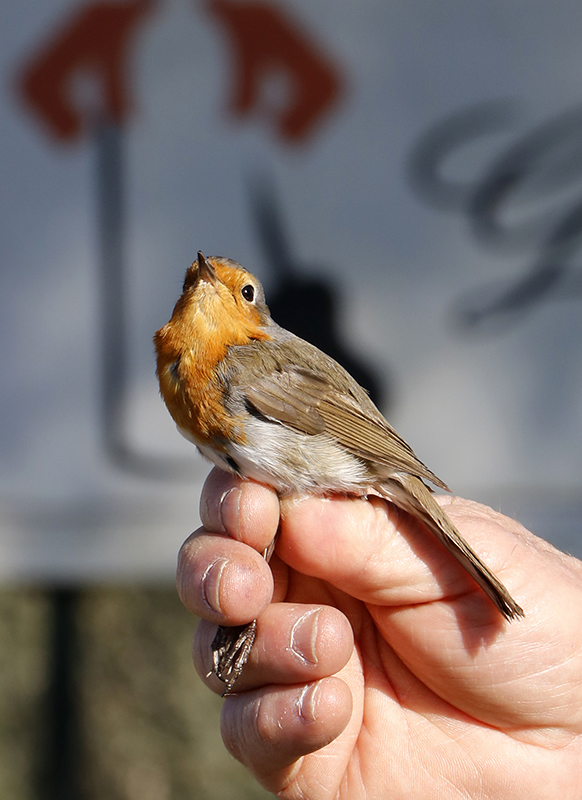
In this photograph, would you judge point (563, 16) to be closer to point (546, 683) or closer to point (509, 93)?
point (509, 93)

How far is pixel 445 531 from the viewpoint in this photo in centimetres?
199

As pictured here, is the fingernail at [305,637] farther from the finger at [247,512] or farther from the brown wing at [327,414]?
the brown wing at [327,414]

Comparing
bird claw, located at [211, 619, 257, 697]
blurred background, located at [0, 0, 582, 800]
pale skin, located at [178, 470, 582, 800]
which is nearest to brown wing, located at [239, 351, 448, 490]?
pale skin, located at [178, 470, 582, 800]

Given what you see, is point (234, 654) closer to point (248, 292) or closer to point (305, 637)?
point (305, 637)

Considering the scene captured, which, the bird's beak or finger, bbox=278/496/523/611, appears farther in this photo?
the bird's beak

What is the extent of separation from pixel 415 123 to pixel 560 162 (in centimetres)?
88

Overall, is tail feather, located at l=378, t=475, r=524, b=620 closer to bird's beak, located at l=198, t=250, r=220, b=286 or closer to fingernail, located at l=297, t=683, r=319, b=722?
fingernail, located at l=297, t=683, r=319, b=722

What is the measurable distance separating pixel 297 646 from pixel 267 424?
663mm

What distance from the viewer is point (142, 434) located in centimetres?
402

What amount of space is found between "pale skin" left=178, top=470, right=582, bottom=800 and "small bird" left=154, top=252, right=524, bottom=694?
76 mm

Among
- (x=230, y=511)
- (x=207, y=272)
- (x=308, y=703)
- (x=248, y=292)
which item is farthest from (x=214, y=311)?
(x=308, y=703)

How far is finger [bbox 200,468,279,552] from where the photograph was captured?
206 cm

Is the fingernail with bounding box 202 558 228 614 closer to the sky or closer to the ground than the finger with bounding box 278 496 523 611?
closer to the ground

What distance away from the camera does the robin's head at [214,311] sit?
2.19 metres
